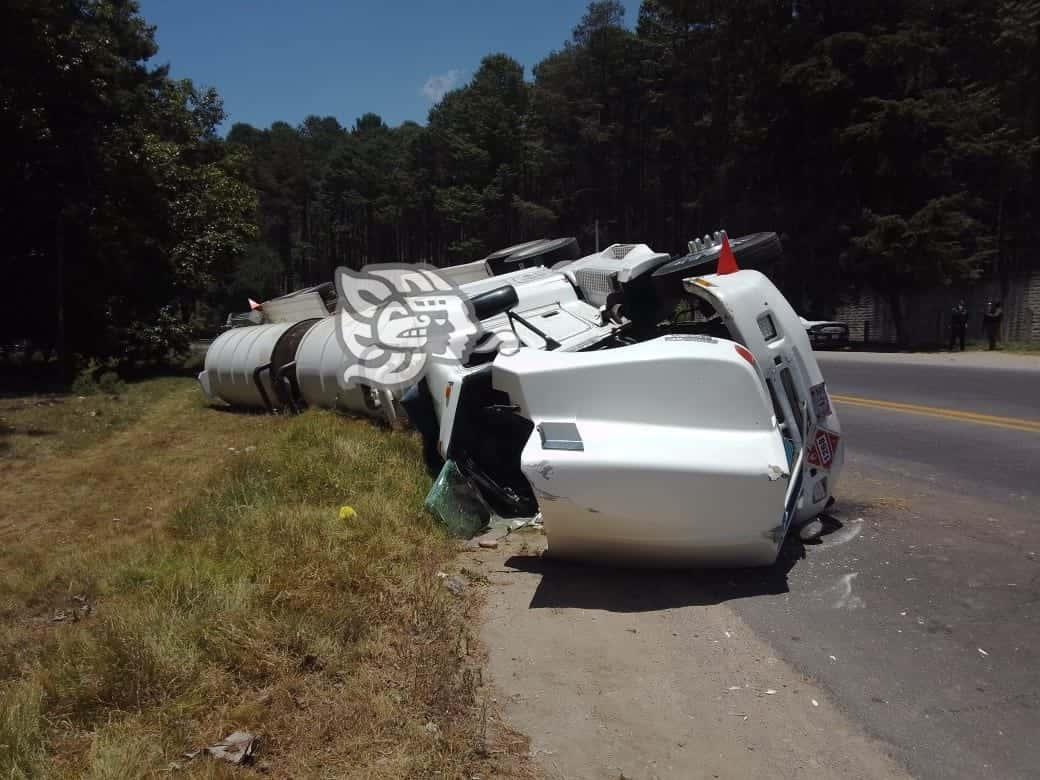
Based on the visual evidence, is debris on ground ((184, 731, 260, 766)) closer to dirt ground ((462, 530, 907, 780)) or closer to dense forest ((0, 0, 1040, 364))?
dirt ground ((462, 530, 907, 780))

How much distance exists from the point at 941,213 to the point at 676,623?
77.2ft

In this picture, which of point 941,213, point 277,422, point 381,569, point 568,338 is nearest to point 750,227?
point 941,213

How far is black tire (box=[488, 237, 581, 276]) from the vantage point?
32.4ft

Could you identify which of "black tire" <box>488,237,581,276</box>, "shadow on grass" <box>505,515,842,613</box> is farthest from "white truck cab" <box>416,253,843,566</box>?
"black tire" <box>488,237,581,276</box>

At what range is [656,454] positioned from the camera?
4340 mm

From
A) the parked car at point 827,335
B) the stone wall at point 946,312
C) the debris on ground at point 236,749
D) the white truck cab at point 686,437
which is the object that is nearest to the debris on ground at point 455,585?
the white truck cab at point 686,437

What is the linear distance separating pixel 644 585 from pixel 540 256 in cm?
582

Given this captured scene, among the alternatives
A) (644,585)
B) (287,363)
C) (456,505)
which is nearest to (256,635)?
(644,585)

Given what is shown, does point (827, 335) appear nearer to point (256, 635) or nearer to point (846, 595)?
point (846, 595)

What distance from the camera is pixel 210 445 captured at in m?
10.8

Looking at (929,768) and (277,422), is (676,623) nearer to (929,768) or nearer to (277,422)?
(929,768)

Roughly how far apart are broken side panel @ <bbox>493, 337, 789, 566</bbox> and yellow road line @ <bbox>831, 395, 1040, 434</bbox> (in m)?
5.61

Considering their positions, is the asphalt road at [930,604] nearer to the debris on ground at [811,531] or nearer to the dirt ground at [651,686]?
the debris on ground at [811,531]
